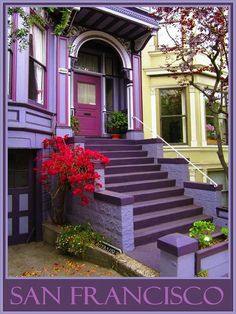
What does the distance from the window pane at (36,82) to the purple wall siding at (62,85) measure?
0.48 metres

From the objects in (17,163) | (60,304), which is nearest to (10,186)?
(17,163)

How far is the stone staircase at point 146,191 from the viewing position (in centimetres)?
469

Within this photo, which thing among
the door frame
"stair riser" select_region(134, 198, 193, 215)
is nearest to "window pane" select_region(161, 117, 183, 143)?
the door frame

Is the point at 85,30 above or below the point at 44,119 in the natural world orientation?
above

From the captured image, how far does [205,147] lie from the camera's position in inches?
340

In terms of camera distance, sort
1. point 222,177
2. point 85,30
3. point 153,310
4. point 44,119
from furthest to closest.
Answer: point 222,177
point 85,30
point 44,119
point 153,310

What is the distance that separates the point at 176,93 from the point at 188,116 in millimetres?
906

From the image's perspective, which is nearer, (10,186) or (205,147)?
(10,186)

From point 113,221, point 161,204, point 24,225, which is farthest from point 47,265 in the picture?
point 161,204

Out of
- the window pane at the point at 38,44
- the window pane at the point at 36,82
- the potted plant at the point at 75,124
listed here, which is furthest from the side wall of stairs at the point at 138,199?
the window pane at the point at 38,44

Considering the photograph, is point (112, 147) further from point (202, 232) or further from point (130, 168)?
point (202, 232)

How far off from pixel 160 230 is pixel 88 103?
469 centimetres

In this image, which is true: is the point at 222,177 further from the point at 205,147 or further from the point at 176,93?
the point at 176,93

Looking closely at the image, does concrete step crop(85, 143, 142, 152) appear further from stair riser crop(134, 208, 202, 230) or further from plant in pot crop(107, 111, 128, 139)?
stair riser crop(134, 208, 202, 230)
